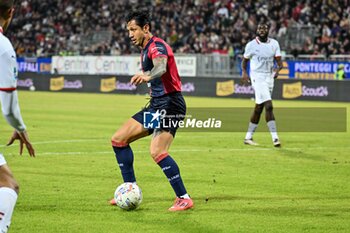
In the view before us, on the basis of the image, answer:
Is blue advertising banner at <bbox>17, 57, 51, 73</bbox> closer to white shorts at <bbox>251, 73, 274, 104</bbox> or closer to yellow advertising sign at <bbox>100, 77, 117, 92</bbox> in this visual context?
yellow advertising sign at <bbox>100, 77, 117, 92</bbox>

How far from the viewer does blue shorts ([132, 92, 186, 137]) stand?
9.23 metres

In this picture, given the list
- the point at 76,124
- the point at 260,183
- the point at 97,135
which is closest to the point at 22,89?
the point at 76,124

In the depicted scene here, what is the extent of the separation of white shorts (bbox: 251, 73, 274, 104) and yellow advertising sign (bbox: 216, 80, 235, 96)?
1914 centimetres

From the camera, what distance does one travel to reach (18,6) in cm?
5578

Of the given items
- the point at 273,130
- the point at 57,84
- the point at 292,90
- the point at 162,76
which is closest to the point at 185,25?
the point at 57,84

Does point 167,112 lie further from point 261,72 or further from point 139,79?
point 261,72

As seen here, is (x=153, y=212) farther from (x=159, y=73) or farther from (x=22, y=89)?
(x=22, y=89)

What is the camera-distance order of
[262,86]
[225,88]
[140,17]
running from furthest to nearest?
[225,88] → [262,86] → [140,17]

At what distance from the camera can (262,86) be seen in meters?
16.7

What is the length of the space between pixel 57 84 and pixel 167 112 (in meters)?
34.0

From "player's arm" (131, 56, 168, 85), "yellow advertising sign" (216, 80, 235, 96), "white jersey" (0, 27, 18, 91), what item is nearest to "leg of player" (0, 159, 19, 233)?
"white jersey" (0, 27, 18, 91)

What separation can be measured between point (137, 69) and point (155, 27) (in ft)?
→ 20.7

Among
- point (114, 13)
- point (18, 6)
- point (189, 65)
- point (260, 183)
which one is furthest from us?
point (18, 6)

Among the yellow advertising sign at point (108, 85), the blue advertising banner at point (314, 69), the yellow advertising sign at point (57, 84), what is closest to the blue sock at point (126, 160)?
the blue advertising banner at point (314, 69)
